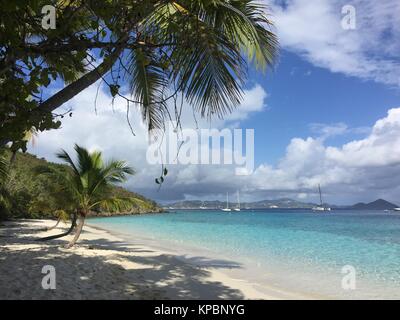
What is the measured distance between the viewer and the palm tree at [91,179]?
10148mm

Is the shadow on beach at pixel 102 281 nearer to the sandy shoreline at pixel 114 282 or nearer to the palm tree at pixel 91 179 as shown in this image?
the sandy shoreline at pixel 114 282

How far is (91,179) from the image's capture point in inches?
398

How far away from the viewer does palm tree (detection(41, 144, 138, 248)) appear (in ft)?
33.3

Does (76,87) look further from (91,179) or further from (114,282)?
(91,179)

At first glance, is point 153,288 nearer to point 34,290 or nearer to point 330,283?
point 34,290

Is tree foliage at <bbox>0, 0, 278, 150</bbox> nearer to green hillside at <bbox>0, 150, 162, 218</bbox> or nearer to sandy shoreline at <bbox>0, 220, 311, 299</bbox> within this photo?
sandy shoreline at <bbox>0, 220, 311, 299</bbox>

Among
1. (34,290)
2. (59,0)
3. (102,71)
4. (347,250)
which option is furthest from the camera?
(347,250)

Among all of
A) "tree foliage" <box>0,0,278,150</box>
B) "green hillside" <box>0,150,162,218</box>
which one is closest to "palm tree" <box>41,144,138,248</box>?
"green hillside" <box>0,150,162,218</box>

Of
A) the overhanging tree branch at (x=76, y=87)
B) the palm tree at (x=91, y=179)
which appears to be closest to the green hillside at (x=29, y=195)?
the palm tree at (x=91, y=179)

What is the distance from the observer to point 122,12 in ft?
10.1

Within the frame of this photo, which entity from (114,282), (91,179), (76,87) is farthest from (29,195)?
(76,87)
